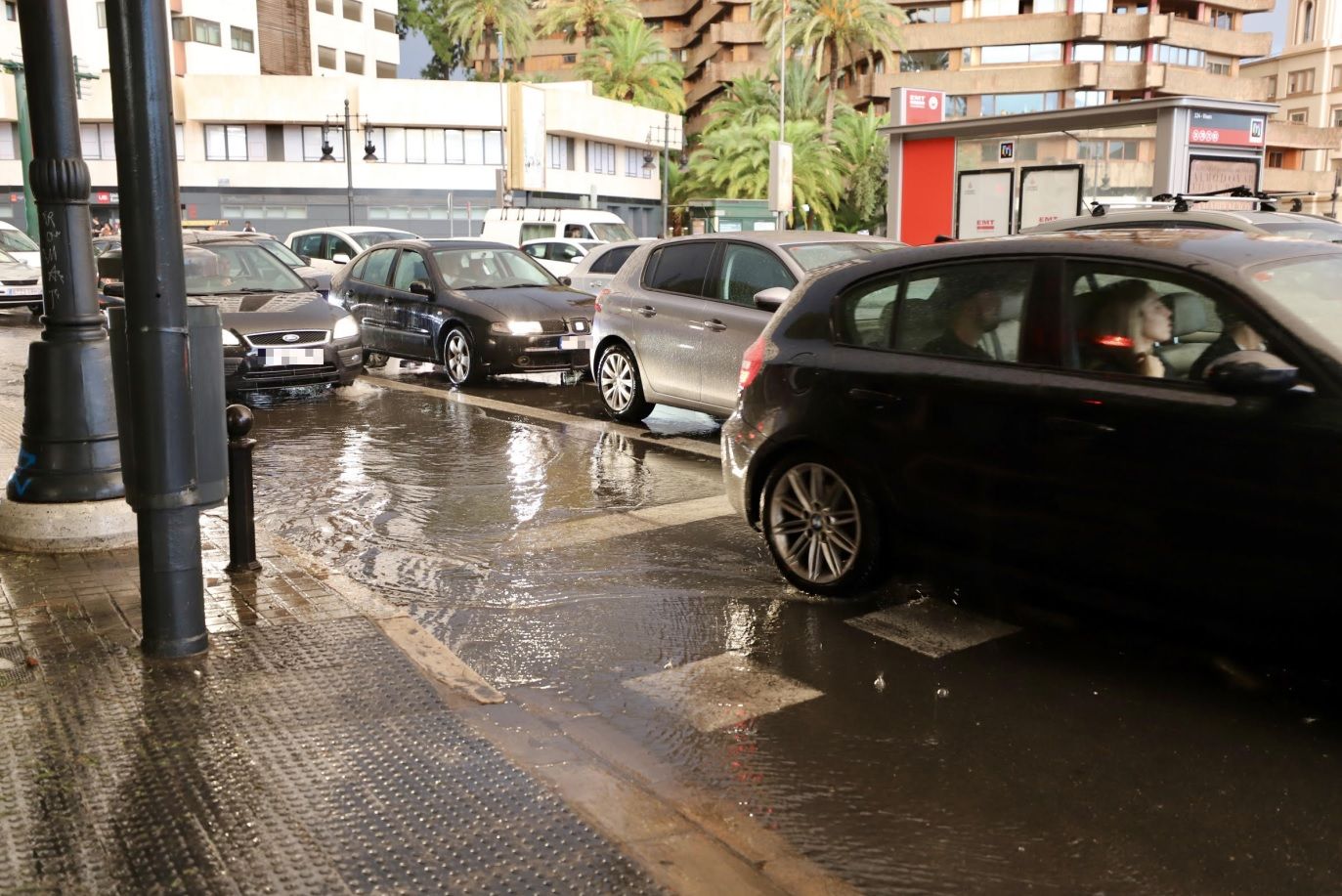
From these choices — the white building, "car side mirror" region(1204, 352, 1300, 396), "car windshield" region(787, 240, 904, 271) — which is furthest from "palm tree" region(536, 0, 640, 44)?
"car side mirror" region(1204, 352, 1300, 396)

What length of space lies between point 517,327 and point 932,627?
8915 millimetres

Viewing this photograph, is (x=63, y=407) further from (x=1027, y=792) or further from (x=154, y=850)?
(x=1027, y=792)

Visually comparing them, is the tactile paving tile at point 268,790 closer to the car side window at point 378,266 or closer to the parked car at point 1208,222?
the parked car at point 1208,222

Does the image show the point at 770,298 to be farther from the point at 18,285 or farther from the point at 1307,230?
the point at 18,285

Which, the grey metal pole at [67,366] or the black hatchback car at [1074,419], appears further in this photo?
the grey metal pole at [67,366]

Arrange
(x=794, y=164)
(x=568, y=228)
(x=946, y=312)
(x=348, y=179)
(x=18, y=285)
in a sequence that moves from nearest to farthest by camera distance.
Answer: (x=946, y=312), (x=18, y=285), (x=568, y=228), (x=348, y=179), (x=794, y=164)

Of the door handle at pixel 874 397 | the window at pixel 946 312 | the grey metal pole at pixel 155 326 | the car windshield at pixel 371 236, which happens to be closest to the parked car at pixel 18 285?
the car windshield at pixel 371 236

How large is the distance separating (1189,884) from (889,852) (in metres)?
0.78

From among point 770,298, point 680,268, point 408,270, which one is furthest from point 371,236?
point 770,298

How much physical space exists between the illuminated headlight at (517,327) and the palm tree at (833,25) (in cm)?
5438

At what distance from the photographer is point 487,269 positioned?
49.2 feet

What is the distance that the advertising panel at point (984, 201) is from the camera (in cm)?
1816

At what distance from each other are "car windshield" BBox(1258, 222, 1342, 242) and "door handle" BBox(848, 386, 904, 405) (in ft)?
21.8

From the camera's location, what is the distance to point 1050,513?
15.9ft
